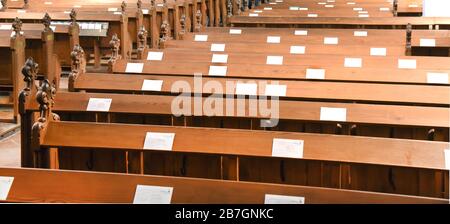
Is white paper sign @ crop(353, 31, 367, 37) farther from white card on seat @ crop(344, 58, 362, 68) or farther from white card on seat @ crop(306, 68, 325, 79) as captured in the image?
white card on seat @ crop(306, 68, 325, 79)

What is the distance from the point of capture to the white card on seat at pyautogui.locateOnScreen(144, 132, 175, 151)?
2.65 metres

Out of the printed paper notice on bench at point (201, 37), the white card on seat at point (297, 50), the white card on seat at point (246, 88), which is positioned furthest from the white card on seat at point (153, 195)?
the printed paper notice on bench at point (201, 37)

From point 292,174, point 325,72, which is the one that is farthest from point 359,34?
point 292,174

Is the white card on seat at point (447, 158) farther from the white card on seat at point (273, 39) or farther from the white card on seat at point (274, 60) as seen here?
the white card on seat at point (273, 39)

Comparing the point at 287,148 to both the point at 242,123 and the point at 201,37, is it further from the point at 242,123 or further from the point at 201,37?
the point at 201,37

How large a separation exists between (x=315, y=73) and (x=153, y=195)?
7.26ft

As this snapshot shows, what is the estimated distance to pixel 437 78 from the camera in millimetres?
3727

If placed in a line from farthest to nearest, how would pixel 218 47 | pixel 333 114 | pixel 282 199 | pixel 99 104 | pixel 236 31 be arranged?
pixel 236 31, pixel 218 47, pixel 99 104, pixel 333 114, pixel 282 199

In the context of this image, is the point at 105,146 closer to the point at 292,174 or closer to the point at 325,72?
the point at 292,174

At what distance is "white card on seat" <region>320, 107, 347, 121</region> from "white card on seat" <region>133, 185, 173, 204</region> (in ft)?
4.17

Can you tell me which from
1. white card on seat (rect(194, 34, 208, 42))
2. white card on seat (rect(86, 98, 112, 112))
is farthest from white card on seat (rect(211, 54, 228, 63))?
white card on seat (rect(86, 98, 112, 112))

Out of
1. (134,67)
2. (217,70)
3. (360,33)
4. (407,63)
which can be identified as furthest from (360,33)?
(134,67)

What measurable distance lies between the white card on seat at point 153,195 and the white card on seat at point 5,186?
54 centimetres

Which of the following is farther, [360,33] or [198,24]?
[198,24]
